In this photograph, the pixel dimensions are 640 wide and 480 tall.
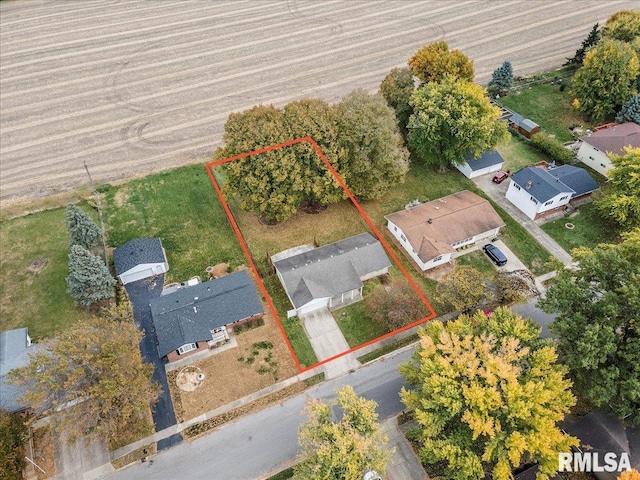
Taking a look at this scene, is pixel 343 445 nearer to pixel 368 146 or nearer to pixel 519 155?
pixel 368 146

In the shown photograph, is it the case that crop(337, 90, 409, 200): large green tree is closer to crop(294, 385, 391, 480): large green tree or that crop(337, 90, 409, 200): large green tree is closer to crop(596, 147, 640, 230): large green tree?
crop(596, 147, 640, 230): large green tree

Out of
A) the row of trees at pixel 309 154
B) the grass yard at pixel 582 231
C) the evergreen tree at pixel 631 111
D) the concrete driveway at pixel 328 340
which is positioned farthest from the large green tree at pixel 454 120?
the concrete driveway at pixel 328 340

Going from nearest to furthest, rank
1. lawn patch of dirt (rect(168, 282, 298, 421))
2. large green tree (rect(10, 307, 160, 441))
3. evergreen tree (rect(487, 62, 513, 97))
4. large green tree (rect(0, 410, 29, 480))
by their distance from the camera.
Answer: large green tree (rect(0, 410, 29, 480))
large green tree (rect(10, 307, 160, 441))
lawn patch of dirt (rect(168, 282, 298, 421))
evergreen tree (rect(487, 62, 513, 97))

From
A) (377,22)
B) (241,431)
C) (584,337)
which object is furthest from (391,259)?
(377,22)

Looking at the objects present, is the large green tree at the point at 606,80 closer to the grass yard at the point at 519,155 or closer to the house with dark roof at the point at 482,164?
the grass yard at the point at 519,155

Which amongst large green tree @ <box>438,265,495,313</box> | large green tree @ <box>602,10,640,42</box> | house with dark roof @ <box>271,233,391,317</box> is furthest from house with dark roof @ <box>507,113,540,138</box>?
house with dark roof @ <box>271,233,391,317</box>
